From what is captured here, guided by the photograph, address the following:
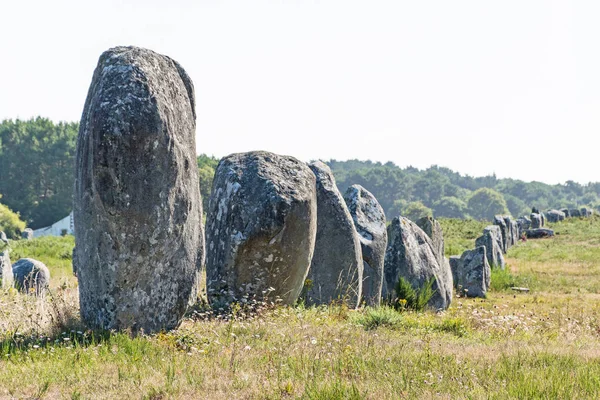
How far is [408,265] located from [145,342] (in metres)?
8.16

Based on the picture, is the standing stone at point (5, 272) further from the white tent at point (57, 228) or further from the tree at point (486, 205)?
the tree at point (486, 205)

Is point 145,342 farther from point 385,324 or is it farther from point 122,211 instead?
point 385,324

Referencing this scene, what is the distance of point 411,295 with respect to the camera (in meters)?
13.5

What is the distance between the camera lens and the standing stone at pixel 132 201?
6.72m

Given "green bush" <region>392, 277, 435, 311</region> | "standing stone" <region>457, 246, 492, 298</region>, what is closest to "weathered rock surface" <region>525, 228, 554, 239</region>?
"standing stone" <region>457, 246, 492, 298</region>

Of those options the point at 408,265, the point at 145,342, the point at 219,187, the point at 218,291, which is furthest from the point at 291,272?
the point at 408,265

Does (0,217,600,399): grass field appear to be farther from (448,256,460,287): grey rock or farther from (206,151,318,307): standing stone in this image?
(448,256,460,287): grey rock

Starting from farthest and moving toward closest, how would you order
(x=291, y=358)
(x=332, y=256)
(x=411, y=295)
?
(x=411, y=295), (x=332, y=256), (x=291, y=358)

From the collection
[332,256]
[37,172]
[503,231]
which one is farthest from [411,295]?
[37,172]

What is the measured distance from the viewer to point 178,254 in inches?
283

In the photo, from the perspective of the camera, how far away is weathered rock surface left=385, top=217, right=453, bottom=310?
45.2 ft

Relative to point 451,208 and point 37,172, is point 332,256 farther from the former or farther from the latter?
point 451,208

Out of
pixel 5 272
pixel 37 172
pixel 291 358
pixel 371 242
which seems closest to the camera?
pixel 291 358

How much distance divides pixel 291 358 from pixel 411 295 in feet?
25.1
